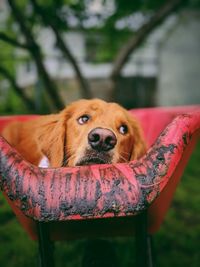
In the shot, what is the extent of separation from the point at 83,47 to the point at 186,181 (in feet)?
42.8

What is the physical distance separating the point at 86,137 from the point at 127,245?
156cm

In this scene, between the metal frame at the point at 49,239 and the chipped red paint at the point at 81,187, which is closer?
the chipped red paint at the point at 81,187

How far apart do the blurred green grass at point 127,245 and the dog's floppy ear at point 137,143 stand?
992 mm

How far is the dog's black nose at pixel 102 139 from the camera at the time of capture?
1.46 metres

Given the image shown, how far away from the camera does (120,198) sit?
127cm

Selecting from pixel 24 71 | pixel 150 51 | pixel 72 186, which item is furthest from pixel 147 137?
pixel 24 71

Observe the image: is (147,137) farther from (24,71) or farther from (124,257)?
(24,71)

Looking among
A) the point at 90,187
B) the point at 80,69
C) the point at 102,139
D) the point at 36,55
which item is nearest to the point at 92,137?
the point at 102,139

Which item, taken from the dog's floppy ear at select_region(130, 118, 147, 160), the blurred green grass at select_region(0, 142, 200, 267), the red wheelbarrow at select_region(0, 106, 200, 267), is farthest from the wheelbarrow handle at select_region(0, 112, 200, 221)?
the blurred green grass at select_region(0, 142, 200, 267)

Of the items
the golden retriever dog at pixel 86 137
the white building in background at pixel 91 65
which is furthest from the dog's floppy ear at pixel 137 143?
the white building in background at pixel 91 65

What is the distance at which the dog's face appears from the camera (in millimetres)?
1526

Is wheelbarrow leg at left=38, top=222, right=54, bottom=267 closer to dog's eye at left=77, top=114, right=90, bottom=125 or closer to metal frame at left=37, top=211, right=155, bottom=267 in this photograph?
metal frame at left=37, top=211, right=155, bottom=267

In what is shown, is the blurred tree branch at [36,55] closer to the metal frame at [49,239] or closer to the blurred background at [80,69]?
the blurred background at [80,69]

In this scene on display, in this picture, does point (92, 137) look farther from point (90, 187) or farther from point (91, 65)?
point (91, 65)
